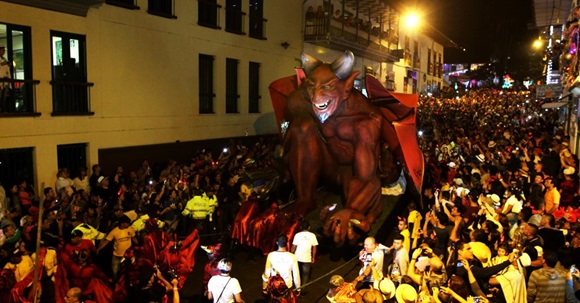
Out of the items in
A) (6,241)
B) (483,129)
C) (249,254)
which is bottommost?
(249,254)

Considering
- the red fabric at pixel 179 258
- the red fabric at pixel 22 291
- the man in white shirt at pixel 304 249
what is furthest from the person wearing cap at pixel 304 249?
the red fabric at pixel 22 291

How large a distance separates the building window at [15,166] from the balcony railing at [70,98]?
1.18 m

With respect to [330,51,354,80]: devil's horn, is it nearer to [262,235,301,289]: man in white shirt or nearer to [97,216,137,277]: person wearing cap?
[262,235,301,289]: man in white shirt

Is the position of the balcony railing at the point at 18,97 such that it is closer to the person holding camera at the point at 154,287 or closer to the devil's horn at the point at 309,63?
the devil's horn at the point at 309,63

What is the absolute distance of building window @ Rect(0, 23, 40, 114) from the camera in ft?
38.8

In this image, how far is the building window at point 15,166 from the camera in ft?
39.1

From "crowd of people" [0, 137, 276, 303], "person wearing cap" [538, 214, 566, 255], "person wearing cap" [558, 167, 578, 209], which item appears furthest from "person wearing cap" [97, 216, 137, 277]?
"person wearing cap" [558, 167, 578, 209]

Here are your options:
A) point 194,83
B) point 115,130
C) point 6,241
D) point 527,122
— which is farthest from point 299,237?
point 527,122

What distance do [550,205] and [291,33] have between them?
14684 mm

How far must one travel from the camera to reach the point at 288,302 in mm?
6457

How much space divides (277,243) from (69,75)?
324 inches

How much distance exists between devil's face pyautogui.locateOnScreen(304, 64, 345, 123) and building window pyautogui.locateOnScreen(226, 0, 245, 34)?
879 cm

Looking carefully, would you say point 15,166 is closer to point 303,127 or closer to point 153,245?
point 153,245

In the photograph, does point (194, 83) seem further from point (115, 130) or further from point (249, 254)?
point (249, 254)
